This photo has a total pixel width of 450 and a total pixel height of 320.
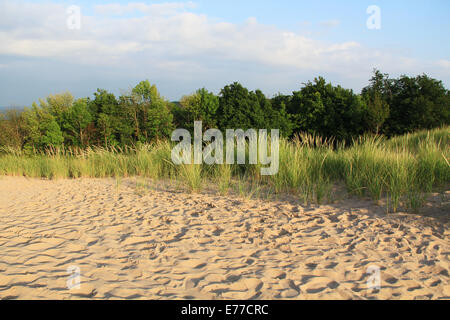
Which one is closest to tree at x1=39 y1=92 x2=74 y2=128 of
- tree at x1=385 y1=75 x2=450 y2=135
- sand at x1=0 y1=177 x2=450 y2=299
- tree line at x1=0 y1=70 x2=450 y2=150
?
tree line at x1=0 y1=70 x2=450 y2=150

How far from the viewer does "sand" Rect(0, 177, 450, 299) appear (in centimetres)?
272

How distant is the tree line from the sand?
13.3 metres

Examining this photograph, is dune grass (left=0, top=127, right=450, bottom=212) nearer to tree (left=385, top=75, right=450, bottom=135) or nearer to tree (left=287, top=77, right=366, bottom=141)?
tree (left=287, top=77, right=366, bottom=141)

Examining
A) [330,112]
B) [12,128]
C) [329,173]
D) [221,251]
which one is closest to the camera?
[221,251]

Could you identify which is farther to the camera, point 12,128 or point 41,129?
point 12,128

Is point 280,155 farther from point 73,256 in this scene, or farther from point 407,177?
point 73,256

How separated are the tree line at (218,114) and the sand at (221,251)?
13.3m

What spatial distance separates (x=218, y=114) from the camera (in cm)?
1923

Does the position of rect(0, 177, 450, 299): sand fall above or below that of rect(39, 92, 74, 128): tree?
below

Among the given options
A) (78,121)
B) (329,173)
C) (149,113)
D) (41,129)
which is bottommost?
(329,173)

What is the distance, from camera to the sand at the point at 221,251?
272 cm

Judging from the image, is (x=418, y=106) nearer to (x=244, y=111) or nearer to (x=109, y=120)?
(x=244, y=111)

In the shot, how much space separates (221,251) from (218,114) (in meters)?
16.1

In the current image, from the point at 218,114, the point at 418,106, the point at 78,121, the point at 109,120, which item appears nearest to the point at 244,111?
the point at 218,114
